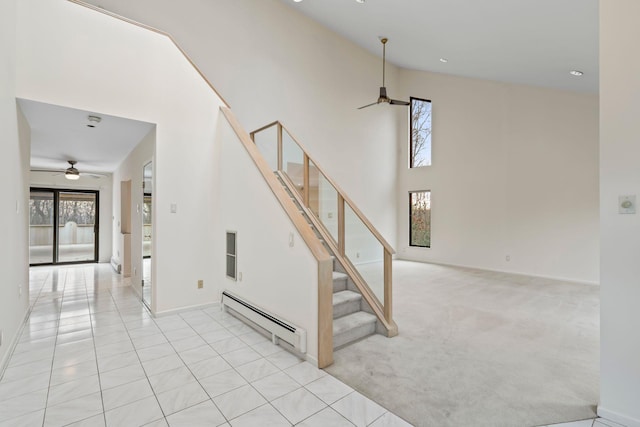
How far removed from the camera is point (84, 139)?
4645 mm

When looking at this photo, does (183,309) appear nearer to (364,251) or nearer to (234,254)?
(234,254)

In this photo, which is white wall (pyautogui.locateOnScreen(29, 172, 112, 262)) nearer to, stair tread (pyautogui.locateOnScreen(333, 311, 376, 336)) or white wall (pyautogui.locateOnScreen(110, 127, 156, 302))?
white wall (pyautogui.locateOnScreen(110, 127, 156, 302))

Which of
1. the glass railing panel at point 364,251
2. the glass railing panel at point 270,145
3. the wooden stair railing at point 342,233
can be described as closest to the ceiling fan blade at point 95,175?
the glass railing panel at point 270,145

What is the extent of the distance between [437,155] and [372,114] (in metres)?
2.19

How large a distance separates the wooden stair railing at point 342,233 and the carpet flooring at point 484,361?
1.10 ft

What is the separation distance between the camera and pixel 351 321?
10.8ft

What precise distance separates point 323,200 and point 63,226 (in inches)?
325

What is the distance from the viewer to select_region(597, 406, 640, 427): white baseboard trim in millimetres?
1896

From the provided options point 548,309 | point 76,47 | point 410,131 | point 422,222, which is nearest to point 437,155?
point 410,131

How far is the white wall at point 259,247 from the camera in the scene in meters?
2.83

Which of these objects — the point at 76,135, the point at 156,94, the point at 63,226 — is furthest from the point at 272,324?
the point at 63,226

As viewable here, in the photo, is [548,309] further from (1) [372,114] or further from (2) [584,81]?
(1) [372,114]

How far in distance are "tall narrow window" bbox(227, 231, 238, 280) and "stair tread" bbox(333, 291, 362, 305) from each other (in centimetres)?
145

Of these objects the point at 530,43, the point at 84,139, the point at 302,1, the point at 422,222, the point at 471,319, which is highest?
the point at 302,1
